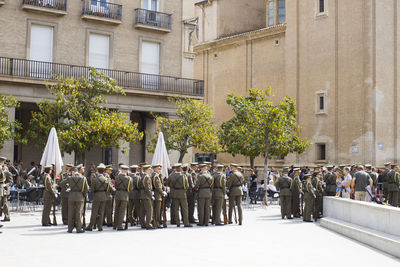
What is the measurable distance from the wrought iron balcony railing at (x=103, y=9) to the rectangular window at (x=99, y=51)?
1.08 metres

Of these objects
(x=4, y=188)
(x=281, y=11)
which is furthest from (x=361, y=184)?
(x=281, y=11)

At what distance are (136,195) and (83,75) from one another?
13352mm

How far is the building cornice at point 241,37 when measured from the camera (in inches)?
1647

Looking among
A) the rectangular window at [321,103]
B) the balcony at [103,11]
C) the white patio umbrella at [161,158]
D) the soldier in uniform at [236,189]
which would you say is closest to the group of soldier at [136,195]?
the soldier in uniform at [236,189]

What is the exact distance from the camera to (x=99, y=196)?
15430 mm

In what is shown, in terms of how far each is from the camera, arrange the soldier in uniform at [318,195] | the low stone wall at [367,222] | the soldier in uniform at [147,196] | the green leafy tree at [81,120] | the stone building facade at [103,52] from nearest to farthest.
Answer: the low stone wall at [367,222], the soldier in uniform at [147,196], the soldier in uniform at [318,195], the green leafy tree at [81,120], the stone building facade at [103,52]

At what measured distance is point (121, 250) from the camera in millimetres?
12039

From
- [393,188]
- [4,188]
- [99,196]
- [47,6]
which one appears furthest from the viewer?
[47,6]

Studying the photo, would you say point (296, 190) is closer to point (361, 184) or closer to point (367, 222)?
point (361, 184)

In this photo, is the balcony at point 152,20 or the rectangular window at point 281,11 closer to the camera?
the balcony at point 152,20

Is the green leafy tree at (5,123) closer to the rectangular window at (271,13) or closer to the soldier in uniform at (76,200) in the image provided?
the soldier in uniform at (76,200)

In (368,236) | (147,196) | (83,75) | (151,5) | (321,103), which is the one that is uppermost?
(151,5)

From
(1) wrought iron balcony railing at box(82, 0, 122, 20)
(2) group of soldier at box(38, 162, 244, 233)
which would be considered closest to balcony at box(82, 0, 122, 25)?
(1) wrought iron balcony railing at box(82, 0, 122, 20)

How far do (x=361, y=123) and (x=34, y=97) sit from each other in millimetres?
20376
